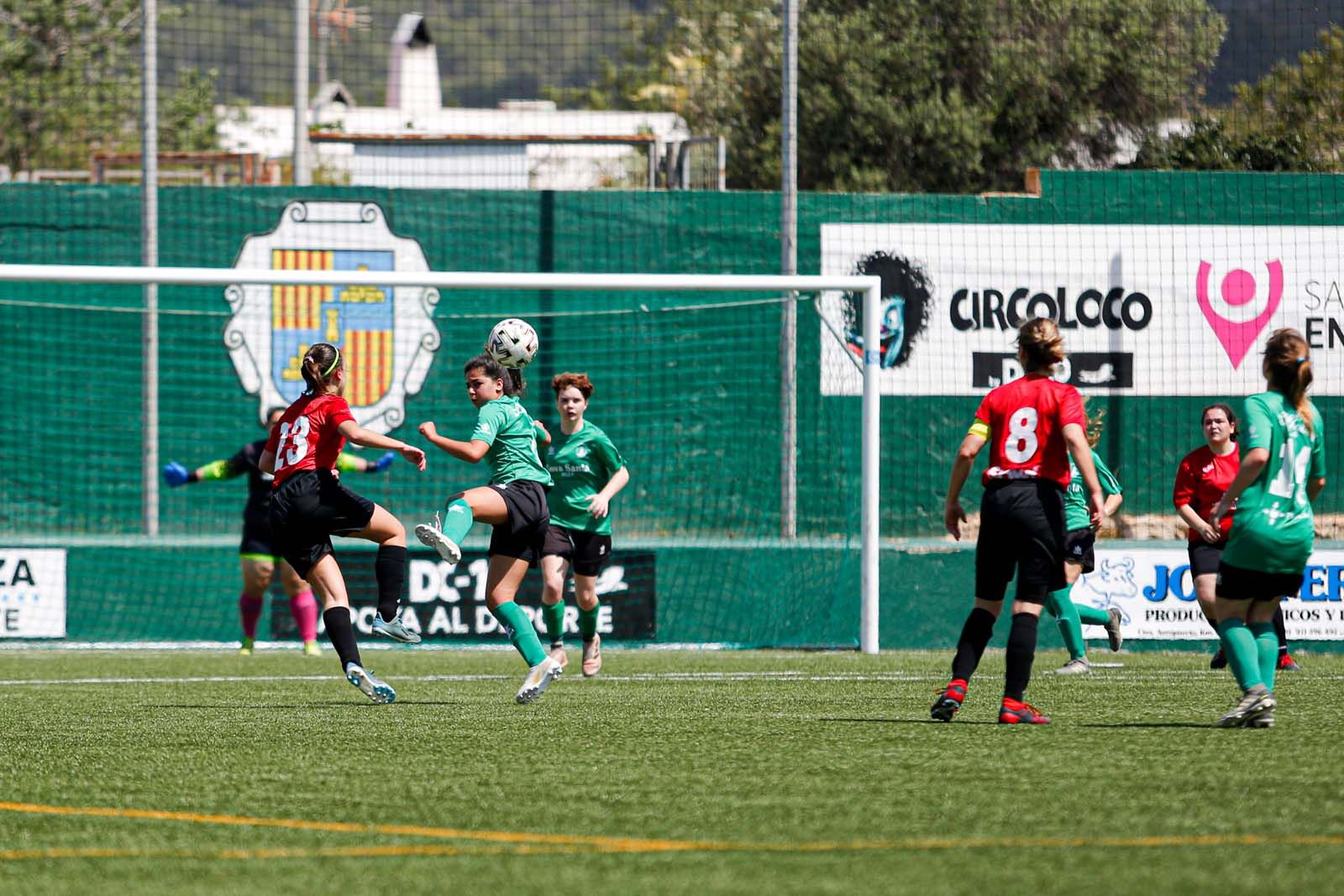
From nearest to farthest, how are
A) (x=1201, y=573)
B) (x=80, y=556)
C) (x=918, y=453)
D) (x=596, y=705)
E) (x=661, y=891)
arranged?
(x=661, y=891)
(x=596, y=705)
(x=1201, y=573)
(x=80, y=556)
(x=918, y=453)

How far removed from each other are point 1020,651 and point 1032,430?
3.24ft

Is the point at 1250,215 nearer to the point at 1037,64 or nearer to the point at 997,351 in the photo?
the point at 997,351

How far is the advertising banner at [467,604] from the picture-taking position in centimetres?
1509

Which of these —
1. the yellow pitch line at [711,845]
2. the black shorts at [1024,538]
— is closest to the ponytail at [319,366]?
the black shorts at [1024,538]

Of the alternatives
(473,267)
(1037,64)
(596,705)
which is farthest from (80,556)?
(1037,64)

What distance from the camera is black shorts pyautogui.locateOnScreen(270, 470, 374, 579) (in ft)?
29.8

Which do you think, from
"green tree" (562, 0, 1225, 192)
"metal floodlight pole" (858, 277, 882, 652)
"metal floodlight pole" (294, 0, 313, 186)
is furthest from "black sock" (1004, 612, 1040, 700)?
"green tree" (562, 0, 1225, 192)

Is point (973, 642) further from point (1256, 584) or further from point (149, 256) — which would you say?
point (149, 256)

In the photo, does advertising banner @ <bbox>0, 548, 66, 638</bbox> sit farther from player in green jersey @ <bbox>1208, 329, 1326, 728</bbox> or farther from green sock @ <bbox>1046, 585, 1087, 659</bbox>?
player in green jersey @ <bbox>1208, 329, 1326, 728</bbox>

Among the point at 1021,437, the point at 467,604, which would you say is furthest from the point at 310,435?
the point at 467,604

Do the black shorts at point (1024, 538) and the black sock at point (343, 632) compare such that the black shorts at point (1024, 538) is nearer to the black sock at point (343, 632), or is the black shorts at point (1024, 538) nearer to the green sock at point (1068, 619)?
the black sock at point (343, 632)

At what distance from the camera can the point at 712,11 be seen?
33938mm

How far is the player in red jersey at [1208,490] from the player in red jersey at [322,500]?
5.43 metres

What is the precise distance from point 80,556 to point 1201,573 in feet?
29.6
